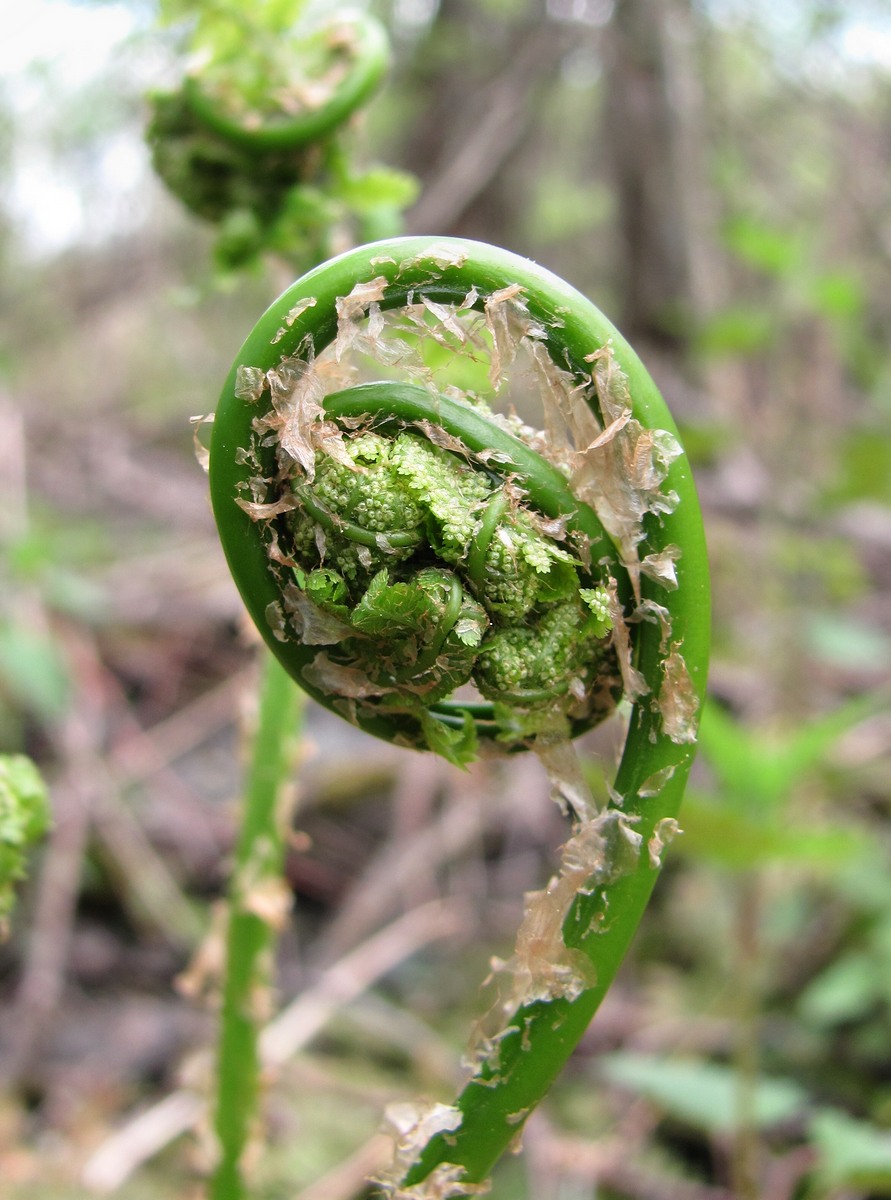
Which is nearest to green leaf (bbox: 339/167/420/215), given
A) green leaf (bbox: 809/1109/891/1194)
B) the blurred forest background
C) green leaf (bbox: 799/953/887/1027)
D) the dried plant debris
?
the blurred forest background

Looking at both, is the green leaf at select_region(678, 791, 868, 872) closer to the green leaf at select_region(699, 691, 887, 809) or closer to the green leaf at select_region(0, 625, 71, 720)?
the green leaf at select_region(699, 691, 887, 809)

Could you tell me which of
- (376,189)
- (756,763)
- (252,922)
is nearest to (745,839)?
(756,763)

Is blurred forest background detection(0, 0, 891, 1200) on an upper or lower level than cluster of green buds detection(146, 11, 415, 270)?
lower

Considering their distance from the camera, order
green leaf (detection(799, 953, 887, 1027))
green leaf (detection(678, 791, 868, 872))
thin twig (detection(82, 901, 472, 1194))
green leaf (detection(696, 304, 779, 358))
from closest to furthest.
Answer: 1. green leaf (detection(678, 791, 868, 872))
2. thin twig (detection(82, 901, 472, 1194))
3. green leaf (detection(799, 953, 887, 1027))
4. green leaf (detection(696, 304, 779, 358))

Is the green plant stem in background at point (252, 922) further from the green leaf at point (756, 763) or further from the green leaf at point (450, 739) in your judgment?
the green leaf at point (756, 763)

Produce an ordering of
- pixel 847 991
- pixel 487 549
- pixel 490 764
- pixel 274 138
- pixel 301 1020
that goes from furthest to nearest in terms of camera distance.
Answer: pixel 490 764 < pixel 301 1020 < pixel 847 991 < pixel 274 138 < pixel 487 549

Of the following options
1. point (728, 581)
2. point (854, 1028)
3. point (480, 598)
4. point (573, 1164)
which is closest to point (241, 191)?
point (480, 598)

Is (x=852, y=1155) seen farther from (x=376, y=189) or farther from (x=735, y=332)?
(x=735, y=332)

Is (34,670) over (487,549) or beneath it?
beneath
